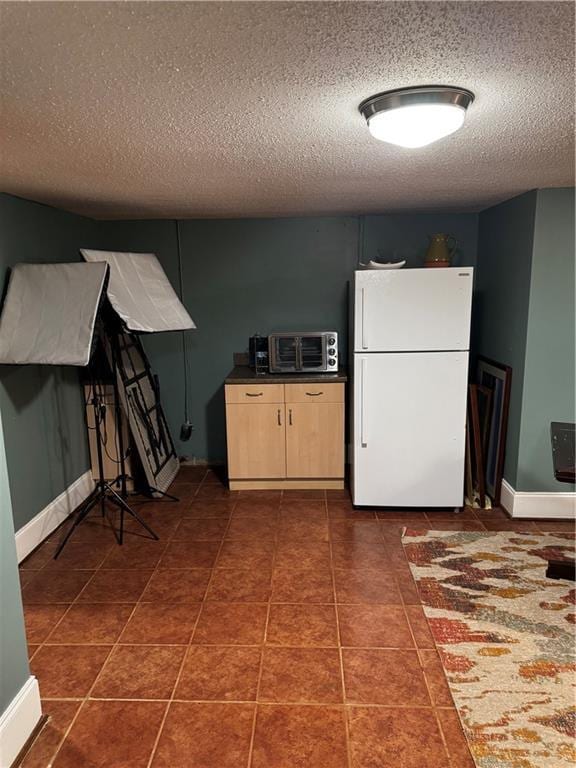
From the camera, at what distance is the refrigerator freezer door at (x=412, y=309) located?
3.33 metres

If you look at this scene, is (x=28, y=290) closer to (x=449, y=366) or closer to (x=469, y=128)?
(x=469, y=128)

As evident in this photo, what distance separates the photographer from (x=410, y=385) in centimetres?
349

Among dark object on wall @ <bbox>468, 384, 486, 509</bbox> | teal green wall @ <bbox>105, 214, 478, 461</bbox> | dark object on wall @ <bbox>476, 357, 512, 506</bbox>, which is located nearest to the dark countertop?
teal green wall @ <bbox>105, 214, 478, 461</bbox>

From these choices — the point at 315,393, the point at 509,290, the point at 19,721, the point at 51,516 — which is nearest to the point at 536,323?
the point at 509,290

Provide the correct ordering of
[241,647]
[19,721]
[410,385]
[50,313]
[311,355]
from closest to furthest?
[19,721], [241,647], [50,313], [410,385], [311,355]

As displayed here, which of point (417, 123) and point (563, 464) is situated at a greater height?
point (417, 123)

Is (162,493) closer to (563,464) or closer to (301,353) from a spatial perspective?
(301,353)

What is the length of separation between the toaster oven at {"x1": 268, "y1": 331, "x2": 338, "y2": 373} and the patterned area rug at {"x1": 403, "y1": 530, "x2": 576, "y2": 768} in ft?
4.65

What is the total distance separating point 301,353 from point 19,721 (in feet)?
9.22

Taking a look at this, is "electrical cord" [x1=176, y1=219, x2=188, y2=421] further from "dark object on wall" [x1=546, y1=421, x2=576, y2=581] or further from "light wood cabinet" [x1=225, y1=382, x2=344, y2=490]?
"dark object on wall" [x1=546, y1=421, x2=576, y2=581]

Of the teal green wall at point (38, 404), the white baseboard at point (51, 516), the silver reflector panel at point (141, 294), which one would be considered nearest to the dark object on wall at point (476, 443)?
the silver reflector panel at point (141, 294)

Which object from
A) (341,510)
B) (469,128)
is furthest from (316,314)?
(469,128)

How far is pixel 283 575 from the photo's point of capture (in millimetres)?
2852

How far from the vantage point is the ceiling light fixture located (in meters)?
1.44
